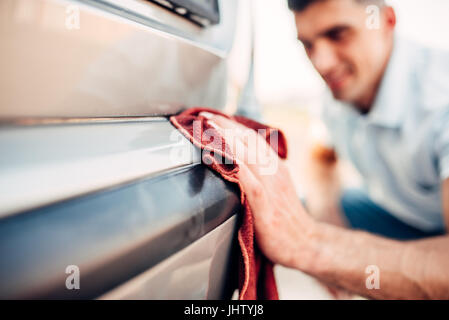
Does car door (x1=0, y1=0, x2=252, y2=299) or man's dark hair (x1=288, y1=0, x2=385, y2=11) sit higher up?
man's dark hair (x1=288, y1=0, x2=385, y2=11)

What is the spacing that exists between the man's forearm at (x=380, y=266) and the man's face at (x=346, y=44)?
83 centimetres

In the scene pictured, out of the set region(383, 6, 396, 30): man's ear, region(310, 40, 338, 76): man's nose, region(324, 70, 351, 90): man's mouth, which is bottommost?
region(324, 70, 351, 90): man's mouth

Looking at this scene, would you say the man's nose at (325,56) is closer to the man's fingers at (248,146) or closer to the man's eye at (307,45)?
the man's eye at (307,45)

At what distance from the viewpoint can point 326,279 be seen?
0.52m

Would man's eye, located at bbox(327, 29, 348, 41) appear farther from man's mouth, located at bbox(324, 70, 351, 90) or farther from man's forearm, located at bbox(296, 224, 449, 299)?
man's forearm, located at bbox(296, 224, 449, 299)

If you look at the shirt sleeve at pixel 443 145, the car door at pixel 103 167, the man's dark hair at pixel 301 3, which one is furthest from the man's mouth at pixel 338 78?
the car door at pixel 103 167

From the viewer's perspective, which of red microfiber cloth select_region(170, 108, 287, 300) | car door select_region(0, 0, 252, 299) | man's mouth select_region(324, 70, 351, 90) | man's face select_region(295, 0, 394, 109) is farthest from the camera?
man's mouth select_region(324, 70, 351, 90)

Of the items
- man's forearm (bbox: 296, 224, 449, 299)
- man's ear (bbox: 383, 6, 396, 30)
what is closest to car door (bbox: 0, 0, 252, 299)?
man's forearm (bbox: 296, 224, 449, 299)

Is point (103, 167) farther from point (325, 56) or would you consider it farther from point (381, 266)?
point (325, 56)

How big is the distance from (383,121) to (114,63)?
1090mm

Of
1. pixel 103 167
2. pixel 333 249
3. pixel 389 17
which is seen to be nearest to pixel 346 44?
pixel 389 17

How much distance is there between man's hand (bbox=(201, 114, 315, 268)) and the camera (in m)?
0.40
